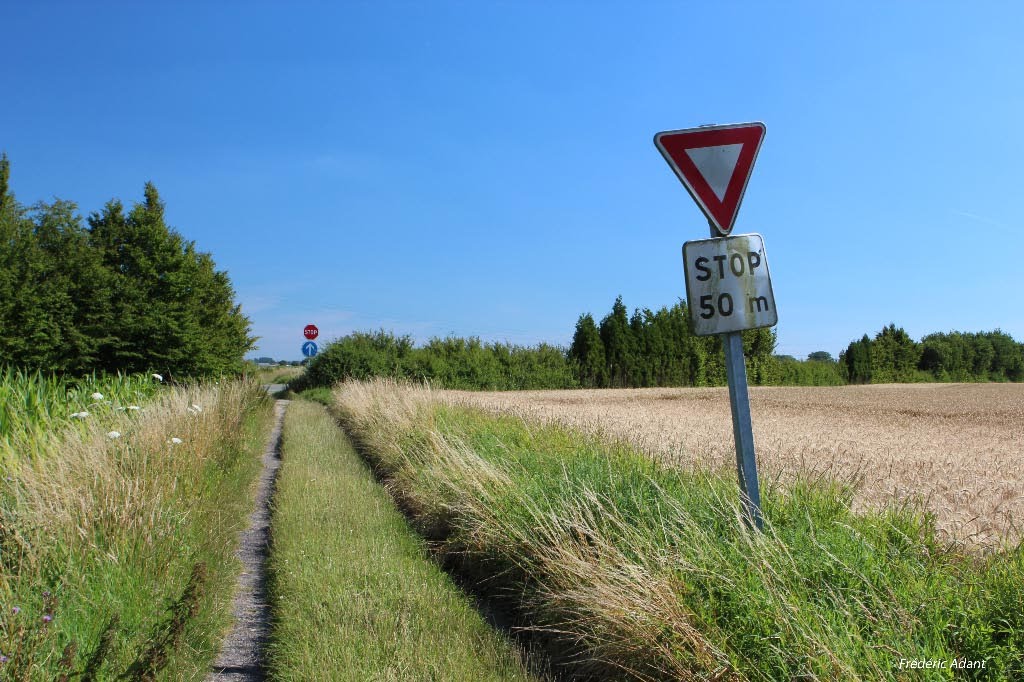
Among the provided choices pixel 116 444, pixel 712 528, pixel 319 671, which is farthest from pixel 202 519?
pixel 712 528

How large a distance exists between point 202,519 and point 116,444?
1.25m

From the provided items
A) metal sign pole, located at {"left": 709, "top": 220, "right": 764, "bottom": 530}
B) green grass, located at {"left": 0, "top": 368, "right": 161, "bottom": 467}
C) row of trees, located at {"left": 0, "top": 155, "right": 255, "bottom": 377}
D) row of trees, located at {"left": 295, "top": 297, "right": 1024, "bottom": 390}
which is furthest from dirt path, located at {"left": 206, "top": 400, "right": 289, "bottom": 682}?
row of trees, located at {"left": 295, "top": 297, "right": 1024, "bottom": 390}

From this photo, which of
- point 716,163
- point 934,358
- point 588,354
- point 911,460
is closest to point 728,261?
point 716,163

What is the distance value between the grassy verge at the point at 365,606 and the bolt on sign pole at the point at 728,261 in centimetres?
186

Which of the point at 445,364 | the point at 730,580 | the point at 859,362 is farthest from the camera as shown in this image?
the point at 859,362

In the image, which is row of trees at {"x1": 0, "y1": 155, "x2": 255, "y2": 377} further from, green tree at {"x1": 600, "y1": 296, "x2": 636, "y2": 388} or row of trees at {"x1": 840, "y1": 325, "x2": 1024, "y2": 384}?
row of trees at {"x1": 840, "y1": 325, "x2": 1024, "y2": 384}

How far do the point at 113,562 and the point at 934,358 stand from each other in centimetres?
6725

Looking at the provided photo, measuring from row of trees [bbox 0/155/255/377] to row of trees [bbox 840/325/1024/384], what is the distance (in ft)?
158

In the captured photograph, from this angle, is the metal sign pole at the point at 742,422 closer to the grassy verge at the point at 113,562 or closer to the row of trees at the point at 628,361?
the grassy verge at the point at 113,562

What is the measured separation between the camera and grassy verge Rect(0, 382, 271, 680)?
3389mm

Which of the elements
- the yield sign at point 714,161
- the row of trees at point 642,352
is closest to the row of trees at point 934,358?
the row of trees at point 642,352

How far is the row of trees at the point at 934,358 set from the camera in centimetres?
5316

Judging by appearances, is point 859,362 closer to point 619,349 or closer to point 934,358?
point 934,358

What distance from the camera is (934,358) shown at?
57.7m
